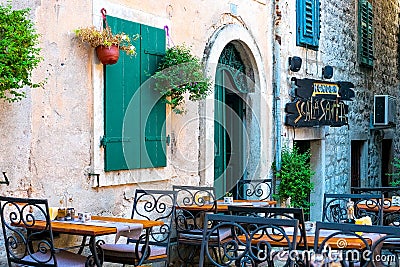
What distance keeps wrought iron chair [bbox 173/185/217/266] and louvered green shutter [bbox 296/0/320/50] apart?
10.5ft

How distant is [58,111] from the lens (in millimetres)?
5785

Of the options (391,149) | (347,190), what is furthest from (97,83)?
(391,149)

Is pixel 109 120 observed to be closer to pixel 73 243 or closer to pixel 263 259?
pixel 73 243

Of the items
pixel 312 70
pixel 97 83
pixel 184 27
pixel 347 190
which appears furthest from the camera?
pixel 347 190

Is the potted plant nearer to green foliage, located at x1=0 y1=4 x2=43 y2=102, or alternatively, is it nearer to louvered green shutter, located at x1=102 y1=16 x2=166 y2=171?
louvered green shutter, located at x1=102 y1=16 x2=166 y2=171

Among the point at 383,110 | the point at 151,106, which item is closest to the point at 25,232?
the point at 151,106

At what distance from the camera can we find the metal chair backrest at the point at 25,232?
4857mm

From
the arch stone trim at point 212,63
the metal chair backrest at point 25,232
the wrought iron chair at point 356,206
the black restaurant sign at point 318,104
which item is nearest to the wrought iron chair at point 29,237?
the metal chair backrest at point 25,232

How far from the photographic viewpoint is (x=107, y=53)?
6.03 meters

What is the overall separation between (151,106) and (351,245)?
9.62ft

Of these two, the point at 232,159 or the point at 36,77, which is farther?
the point at 232,159

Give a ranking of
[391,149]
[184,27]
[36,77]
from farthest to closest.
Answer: [391,149] < [184,27] < [36,77]

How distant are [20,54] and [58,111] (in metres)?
0.98

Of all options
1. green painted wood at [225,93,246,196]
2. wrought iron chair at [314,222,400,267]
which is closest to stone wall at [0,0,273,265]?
green painted wood at [225,93,246,196]
